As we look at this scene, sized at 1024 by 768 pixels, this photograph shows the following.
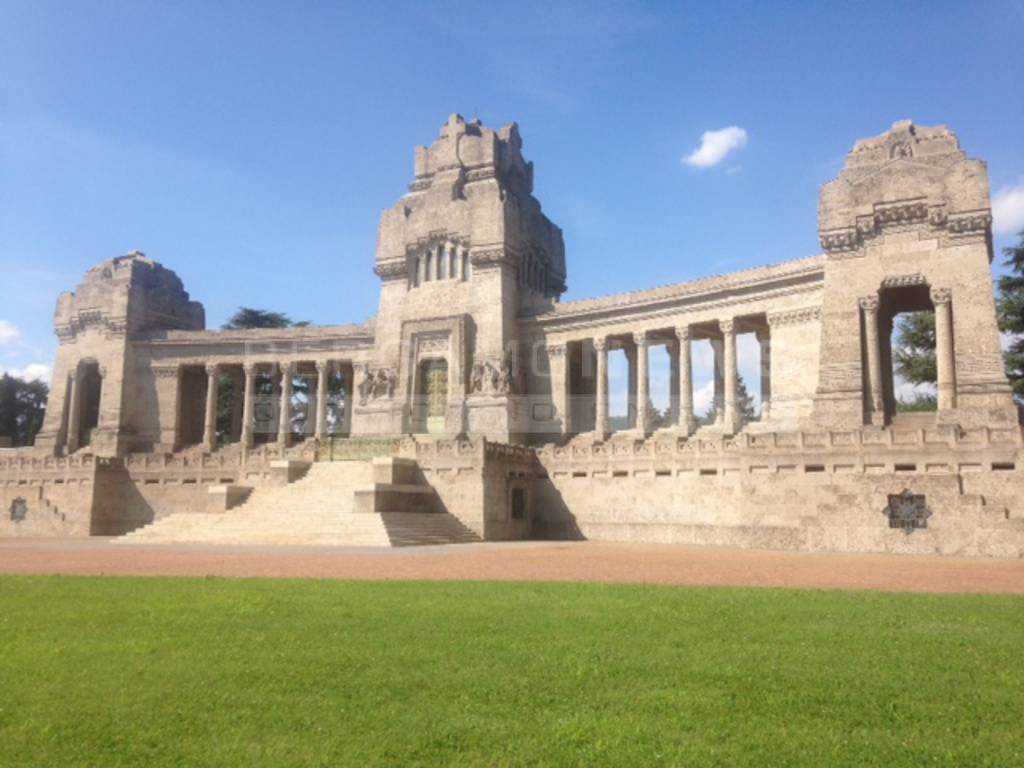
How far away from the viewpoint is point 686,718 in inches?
339

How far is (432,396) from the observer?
58.4 metres

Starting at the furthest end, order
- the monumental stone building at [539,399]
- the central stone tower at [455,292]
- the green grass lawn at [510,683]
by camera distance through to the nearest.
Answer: the central stone tower at [455,292] → the monumental stone building at [539,399] → the green grass lawn at [510,683]

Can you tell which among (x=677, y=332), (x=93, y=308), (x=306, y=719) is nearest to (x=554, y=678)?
(x=306, y=719)

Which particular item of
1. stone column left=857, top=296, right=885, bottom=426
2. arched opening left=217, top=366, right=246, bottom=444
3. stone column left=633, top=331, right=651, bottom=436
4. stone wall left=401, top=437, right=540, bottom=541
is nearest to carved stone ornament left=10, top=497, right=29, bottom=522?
arched opening left=217, top=366, right=246, bottom=444

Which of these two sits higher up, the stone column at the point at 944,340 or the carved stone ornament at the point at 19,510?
the stone column at the point at 944,340

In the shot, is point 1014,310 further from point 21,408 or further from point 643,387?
point 21,408

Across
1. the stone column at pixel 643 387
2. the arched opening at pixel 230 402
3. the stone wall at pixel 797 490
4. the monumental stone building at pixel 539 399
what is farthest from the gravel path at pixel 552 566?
the arched opening at pixel 230 402

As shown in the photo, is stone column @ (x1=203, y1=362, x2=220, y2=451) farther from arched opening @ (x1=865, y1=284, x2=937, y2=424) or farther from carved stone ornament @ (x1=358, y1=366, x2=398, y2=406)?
arched opening @ (x1=865, y1=284, x2=937, y2=424)

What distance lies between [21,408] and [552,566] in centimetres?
7758

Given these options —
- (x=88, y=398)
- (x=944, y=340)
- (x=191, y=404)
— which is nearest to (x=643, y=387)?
(x=944, y=340)

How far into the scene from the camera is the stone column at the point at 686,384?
5131cm

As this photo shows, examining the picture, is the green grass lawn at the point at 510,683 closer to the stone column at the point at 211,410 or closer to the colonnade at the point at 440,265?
the colonnade at the point at 440,265

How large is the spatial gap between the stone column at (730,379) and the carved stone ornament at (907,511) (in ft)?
54.6

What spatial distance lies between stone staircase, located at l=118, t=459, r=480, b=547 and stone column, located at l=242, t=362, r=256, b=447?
1971 cm
